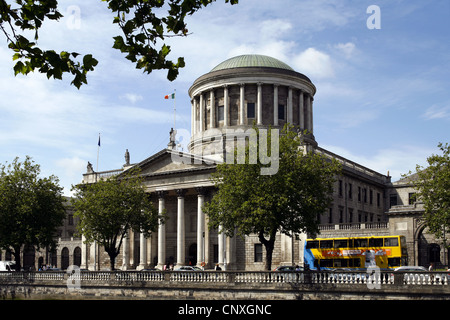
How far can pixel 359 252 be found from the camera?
48.4m

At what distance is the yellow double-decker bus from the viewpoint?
47.5 meters

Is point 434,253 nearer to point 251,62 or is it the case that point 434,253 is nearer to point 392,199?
point 392,199

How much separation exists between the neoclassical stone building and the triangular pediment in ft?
0.37

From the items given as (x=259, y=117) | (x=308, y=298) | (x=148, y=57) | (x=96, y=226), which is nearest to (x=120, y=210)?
(x=96, y=226)

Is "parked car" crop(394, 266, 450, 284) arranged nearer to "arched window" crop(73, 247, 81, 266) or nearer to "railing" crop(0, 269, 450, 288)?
"railing" crop(0, 269, 450, 288)

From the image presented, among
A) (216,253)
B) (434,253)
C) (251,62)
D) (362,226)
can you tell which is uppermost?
(251,62)

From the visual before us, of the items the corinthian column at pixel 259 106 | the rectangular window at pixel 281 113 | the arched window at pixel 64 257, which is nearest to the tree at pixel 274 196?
the corinthian column at pixel 259 106

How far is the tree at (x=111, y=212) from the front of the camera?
4959cm

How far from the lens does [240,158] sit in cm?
4312

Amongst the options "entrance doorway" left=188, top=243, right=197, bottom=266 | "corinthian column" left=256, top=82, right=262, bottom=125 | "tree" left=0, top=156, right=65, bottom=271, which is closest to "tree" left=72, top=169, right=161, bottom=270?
"tree" left=0, top=156, right=65, bottom=271

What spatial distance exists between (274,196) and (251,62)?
154 feet

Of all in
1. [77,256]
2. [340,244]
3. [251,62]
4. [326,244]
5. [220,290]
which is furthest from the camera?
[77,256]

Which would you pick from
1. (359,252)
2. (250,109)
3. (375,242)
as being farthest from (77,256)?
(375,242)
